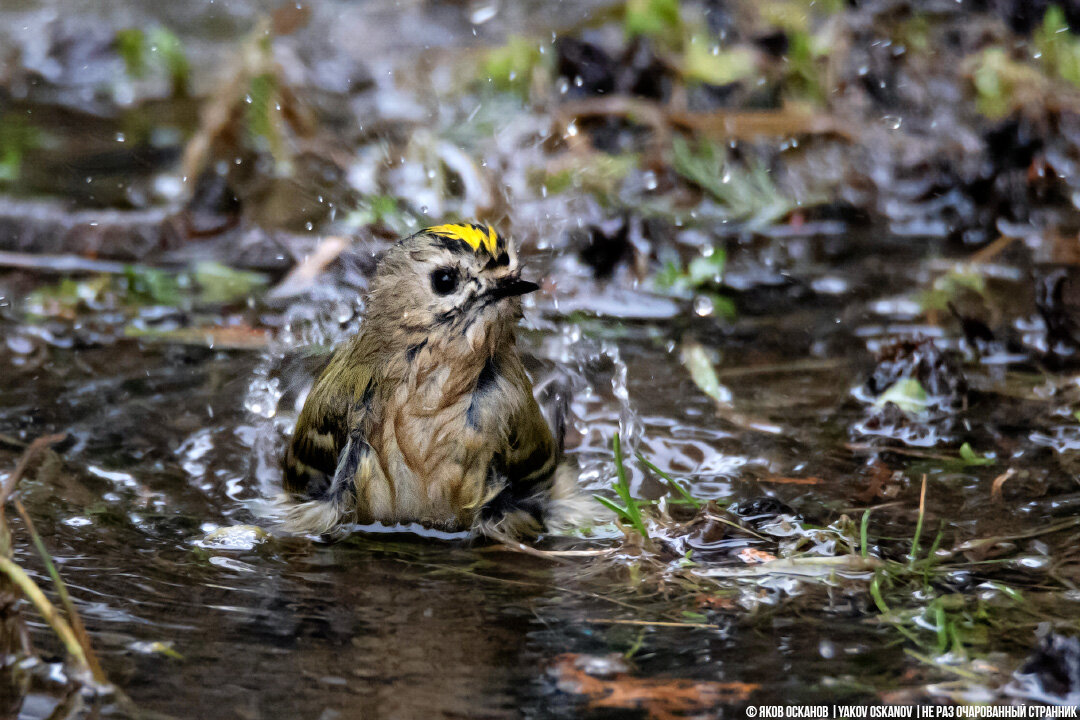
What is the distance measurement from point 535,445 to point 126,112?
521 cm

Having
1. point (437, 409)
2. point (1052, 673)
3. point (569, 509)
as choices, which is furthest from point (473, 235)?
point (1052, 673)

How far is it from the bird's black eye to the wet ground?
0.82m

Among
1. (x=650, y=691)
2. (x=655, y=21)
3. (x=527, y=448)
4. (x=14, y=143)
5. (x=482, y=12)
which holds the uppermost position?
(x=482, y=12)

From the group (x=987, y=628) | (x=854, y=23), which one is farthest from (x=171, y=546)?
(x=854, y=23)

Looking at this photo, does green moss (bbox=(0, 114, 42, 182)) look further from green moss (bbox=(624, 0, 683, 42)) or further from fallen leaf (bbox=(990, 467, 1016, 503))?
fallen leaf (bbox=(990, 467, 1016, 503))

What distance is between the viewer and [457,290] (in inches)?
150

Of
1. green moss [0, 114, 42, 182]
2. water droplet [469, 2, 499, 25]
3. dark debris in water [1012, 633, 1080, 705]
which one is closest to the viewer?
dark debris in water [1012, 633, 1080, 705]

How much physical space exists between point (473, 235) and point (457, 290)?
7.6 inches

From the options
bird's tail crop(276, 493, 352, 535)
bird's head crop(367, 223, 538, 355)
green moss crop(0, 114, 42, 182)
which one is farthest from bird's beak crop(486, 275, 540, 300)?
green moss crop(0, 114, 42, 182)

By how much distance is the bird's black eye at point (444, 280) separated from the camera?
381cm

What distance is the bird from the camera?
3816 millimetres

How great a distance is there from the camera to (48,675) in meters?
2.72

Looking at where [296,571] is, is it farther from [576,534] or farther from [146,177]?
[146,177]

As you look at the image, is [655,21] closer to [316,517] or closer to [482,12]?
[482,12]
